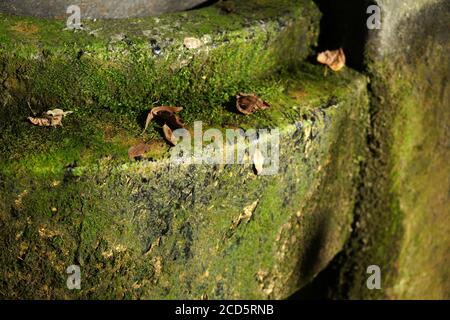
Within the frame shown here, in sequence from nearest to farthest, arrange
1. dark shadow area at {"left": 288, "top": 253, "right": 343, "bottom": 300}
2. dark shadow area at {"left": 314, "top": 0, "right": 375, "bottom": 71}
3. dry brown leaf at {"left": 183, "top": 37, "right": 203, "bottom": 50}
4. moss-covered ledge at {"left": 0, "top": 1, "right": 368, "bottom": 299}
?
moss-covered ledge at {"left": 0, "top": 1, "right": 368, "bottom": 299} → dry brown leaf at {"left": 183, "top": 37, "right": 203, "bottom": 50} → dark shadow area at {"left": 314, "top": 0, "right": 375, "bottom": 71} → dark shadow area at {"left": 288, "top": 253, "right": 343, "bottom": 300}

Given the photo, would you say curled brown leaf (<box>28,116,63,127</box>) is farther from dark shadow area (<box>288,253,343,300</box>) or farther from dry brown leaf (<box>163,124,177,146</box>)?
dark shadow area (<box>288,253,343,300</box>)

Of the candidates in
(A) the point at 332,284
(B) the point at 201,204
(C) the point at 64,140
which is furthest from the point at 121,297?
(A) the point at 332,284

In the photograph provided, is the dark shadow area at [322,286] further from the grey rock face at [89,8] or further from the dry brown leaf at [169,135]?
the grey rock face at [89,8]

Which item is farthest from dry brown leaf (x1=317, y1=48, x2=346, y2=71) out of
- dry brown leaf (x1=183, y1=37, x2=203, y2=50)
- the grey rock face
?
the grey rock face

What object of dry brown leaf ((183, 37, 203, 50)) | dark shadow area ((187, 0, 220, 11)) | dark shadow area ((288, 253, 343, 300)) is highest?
dark shadow area ((187, 0, 220, 11))

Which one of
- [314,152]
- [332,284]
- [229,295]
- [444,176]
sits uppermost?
[314,152]

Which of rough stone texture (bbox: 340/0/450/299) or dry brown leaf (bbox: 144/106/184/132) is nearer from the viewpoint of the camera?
dry brown leaf (bbox: 144/106/184/132)

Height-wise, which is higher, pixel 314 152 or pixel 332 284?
pixel 314 152

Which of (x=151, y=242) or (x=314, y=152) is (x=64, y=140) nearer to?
(x=151, y=242)

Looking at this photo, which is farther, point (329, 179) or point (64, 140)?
point (329, 179)
